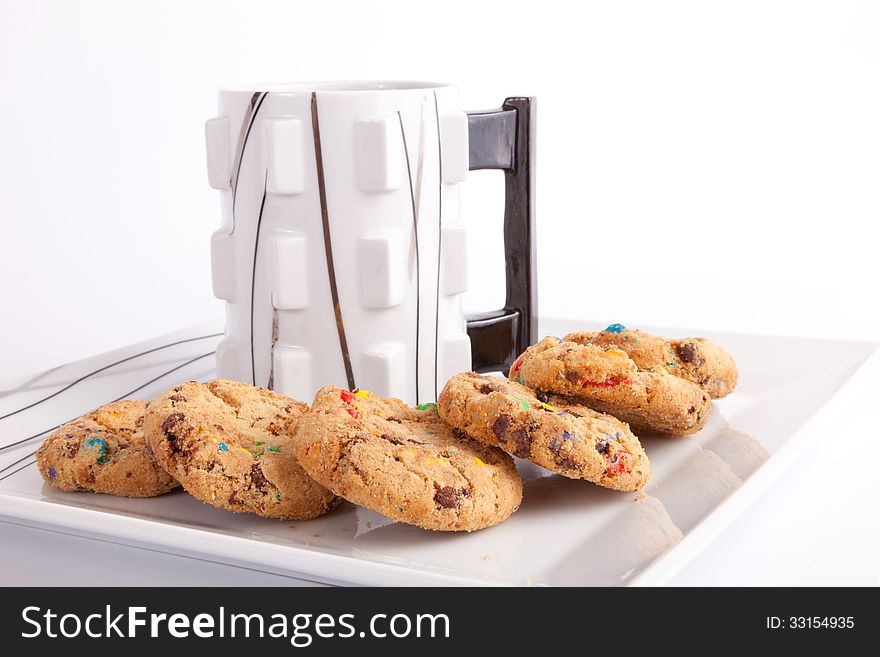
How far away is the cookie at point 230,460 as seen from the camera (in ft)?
3.21

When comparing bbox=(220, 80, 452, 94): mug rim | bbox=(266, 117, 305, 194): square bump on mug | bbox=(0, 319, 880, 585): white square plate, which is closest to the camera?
bbox=(0, 319, 880, 585): white square plate

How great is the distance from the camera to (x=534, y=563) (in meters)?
0.92

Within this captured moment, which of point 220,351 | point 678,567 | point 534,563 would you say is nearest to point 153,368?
point 220,351

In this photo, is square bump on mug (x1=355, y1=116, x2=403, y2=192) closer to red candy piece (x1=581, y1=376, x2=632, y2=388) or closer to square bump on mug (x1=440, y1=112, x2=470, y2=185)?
square bump on mug (x1=440, y1=112, x2=470, y2=185)

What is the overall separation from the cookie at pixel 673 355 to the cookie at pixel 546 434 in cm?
19

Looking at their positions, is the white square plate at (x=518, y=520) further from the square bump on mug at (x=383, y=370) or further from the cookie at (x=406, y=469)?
the square bump on mug at (x=383, y=370)

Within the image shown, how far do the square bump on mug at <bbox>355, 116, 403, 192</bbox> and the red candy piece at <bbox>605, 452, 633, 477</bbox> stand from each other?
0.39 m

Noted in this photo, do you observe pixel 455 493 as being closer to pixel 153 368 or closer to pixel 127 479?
pixel 127 479

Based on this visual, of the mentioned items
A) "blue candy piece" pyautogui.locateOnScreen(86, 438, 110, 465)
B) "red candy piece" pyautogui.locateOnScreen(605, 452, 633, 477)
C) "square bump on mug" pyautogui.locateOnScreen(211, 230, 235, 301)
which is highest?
"square bump on mug" pyautogui.locateOnScreen(211, 230, 235, 301)

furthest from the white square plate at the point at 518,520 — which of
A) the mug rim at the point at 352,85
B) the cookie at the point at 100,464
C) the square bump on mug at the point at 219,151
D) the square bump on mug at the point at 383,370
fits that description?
the mug rim at the point at 352,85

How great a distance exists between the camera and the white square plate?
88 centimetres

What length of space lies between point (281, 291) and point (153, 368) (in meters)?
0.34

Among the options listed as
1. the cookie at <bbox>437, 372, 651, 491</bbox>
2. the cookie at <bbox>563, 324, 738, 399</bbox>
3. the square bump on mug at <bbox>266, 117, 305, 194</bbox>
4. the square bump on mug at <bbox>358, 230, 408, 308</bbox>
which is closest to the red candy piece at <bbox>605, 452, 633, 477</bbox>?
the cookie at <bbox>437, 372, 651, 491</bbox>

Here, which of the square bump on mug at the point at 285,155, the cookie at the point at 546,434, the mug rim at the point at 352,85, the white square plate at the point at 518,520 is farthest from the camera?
the mug rim at the point at 352,85
